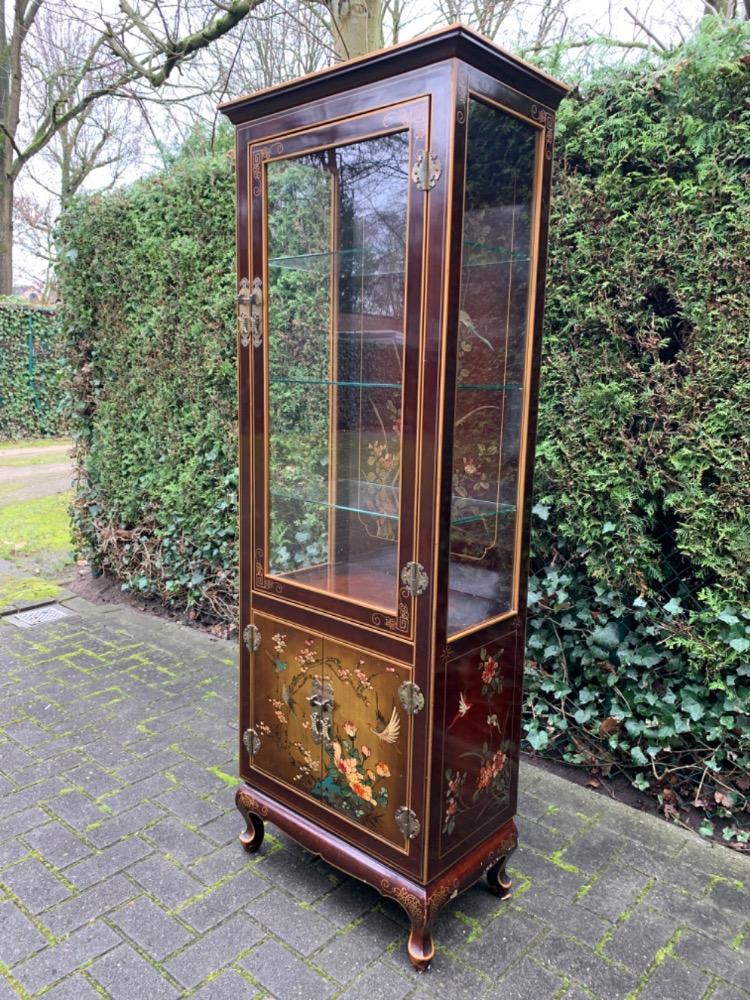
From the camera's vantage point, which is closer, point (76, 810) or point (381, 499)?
point (381, 499)

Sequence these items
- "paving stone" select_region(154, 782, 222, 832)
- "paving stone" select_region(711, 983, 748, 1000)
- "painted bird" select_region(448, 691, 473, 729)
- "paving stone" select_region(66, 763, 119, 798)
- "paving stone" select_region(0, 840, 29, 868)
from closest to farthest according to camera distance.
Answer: "paving stone" select_region(711, 983, 748, 1000) → "painted bird" select_region(448, 691, 473, 729) → "paving stone" select_region(0, 840, 29, 868) → "paving stone" select_region(154, 782, 222, 832) → "paving stone" select_region(66, 763, 119, 798)

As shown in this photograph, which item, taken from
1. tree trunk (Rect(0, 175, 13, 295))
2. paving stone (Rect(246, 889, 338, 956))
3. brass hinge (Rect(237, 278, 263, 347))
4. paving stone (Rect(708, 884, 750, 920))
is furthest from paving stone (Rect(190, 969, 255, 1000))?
tree trunk (Rect(0, 175, 13, 295))

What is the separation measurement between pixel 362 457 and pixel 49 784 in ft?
5.59

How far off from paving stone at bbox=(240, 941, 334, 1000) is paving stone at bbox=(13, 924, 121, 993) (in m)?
0.39

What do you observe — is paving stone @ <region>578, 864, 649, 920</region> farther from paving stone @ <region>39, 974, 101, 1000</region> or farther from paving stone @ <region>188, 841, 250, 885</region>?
paving stone @ <region>39, 974, 101, 1000</region>

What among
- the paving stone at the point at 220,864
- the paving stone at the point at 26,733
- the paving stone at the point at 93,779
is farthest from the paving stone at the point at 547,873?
the paving stone at the point at 26,733

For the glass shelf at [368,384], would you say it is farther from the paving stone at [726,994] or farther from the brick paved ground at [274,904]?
the paving stone at [726,994]

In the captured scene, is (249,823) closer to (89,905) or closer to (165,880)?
(165,880)

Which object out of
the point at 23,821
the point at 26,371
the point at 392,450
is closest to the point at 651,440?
the point at 392,450

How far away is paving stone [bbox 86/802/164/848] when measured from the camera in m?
2.24

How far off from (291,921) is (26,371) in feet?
35.5

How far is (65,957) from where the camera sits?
69.9 inches

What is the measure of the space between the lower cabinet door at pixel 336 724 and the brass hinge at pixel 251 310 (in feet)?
2.76

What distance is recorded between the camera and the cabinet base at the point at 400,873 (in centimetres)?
175
